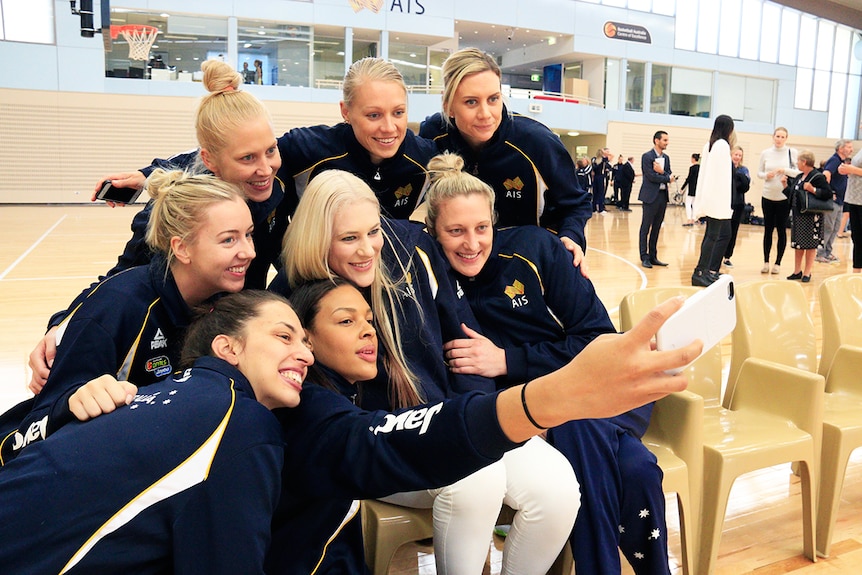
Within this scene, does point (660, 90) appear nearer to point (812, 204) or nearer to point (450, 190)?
point (812, 204)

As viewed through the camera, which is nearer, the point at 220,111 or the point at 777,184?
the point at 220,111

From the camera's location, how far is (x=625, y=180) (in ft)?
63.3

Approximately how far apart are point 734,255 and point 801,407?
920cm

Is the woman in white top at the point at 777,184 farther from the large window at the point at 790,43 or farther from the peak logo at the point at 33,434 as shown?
the large window at the point at 790,43

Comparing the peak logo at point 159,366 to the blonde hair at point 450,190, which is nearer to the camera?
the peak logo at point 159,366

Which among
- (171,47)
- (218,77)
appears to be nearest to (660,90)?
(171,47)

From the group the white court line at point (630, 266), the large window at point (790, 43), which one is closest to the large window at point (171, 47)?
the white court line at point (630, 266)

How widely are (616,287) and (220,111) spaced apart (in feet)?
20.5

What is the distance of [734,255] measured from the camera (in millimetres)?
11281

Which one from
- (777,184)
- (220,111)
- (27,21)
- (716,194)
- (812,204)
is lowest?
(812,204)

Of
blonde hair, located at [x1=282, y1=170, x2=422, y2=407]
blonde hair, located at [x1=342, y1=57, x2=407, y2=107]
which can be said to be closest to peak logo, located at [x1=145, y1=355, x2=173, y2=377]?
blonde hair, located at [x1=282, y1=170, x2=422, y2=407]

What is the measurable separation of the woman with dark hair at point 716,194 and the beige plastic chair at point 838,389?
4.17m

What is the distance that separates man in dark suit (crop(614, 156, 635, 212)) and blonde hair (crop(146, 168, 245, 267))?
17303mm

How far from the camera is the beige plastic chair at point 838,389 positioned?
2.81m
